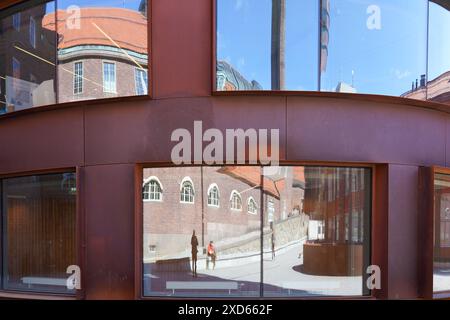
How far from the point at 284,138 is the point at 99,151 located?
3.95 m

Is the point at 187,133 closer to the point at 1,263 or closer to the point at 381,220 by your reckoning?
the point at 381,220

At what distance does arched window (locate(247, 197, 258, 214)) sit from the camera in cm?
721

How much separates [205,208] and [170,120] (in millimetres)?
2001

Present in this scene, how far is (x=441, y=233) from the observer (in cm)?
759

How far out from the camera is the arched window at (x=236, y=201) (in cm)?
716

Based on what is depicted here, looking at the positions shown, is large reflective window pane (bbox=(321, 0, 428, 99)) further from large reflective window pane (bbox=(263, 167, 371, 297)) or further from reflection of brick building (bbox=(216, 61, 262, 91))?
large reflective window pane (bbox=(263, 167, 371, 297))

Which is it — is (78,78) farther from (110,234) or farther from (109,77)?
(110,234)

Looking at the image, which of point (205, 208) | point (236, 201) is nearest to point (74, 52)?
point (205, 208)

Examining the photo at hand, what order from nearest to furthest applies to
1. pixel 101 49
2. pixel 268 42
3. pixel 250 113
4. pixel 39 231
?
pixel 250 113 < pixel 268 42 < pixel 101 49 < pixel 39 231

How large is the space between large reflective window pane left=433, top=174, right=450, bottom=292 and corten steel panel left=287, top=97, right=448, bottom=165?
0.89 m

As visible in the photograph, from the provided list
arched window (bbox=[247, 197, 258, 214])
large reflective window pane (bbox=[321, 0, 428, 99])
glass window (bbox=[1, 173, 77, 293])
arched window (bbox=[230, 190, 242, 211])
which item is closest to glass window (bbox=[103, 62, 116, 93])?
glass window (bbox=[1, 173, 77, 293])

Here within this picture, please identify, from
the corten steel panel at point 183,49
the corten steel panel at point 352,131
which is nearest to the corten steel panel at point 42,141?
the corten steel panel at point 183,49

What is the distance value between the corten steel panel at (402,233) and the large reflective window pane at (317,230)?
1.53ft
